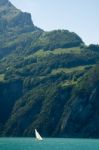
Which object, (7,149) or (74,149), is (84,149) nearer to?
(74,149)

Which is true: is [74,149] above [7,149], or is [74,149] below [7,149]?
below

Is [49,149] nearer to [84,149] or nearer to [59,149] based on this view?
[59,149]

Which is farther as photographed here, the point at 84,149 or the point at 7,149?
the point at 84,149

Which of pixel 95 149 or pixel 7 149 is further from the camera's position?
pixel 95 149

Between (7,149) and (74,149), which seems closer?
(7,149)

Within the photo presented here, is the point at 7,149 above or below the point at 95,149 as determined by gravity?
above

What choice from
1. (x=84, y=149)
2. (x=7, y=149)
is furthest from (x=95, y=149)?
(x=7, y=149)

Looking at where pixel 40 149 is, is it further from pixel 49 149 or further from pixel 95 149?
pixel 95 149

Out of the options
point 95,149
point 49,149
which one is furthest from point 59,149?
point 95,149
